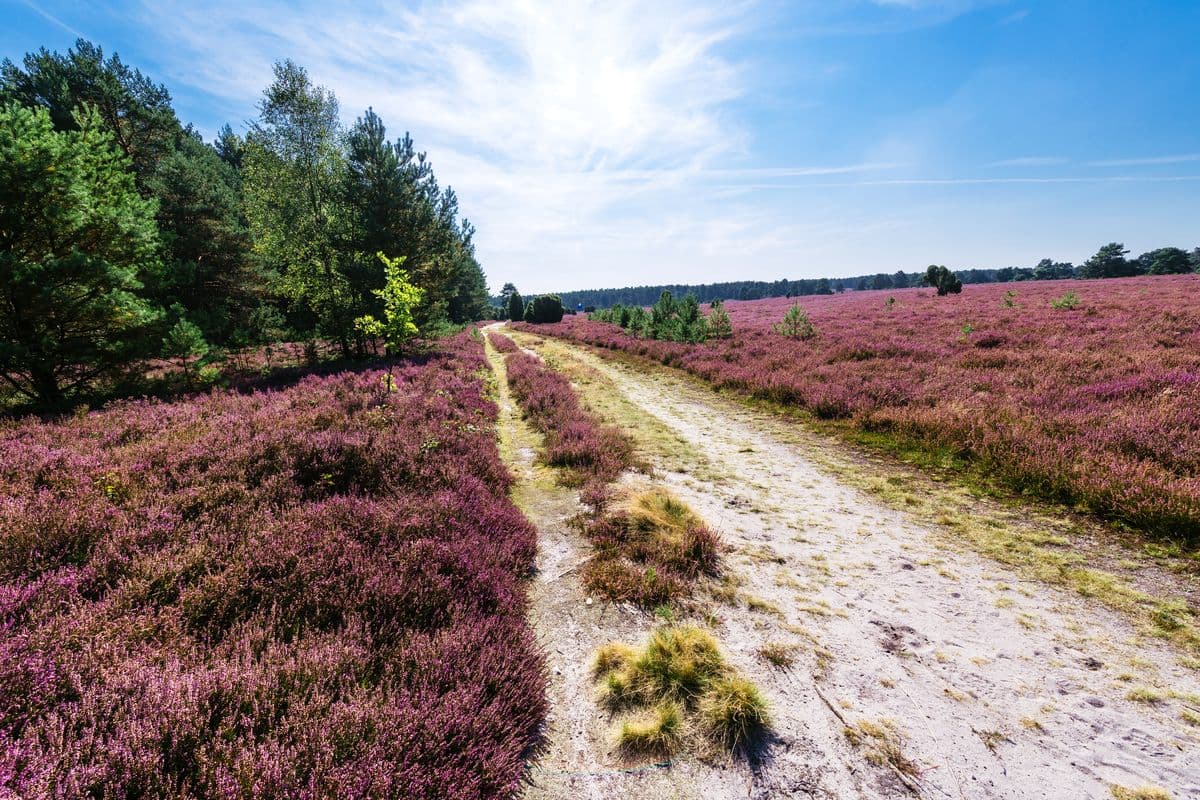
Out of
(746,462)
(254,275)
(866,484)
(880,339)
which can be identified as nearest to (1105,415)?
(866,484)

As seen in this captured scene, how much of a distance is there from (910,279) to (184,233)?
501 ft

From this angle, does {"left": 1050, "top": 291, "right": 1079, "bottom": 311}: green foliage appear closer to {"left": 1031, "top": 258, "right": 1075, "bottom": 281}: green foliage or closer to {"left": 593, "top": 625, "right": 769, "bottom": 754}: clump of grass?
{"left": 593, "top": 625, "right": 769, "bottom": 754}: clump of grass

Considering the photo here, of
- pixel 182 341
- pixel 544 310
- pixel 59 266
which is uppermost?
pixel 544 310

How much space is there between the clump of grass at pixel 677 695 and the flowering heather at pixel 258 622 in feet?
2.30

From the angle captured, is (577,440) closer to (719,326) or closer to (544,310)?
(719,326)

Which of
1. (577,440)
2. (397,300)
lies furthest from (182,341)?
(577,440)

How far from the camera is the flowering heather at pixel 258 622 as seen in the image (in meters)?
2.19

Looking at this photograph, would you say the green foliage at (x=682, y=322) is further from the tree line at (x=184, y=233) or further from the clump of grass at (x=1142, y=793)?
the clump of grass at (x=1142, y=793)

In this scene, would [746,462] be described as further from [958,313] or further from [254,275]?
[958,313]

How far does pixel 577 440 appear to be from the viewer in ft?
31.9

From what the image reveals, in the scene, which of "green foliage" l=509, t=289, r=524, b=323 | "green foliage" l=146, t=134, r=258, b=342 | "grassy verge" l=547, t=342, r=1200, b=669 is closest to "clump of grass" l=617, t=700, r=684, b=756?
"grassy verge" l=547, t=342, r=1200, b=669

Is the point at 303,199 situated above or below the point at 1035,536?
above

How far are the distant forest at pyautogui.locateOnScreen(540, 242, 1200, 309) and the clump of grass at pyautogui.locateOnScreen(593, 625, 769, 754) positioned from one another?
1115 inches

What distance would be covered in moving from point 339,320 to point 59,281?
9726mm
